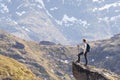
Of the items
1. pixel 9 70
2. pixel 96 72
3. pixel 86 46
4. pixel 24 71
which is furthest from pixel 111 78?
pixel 9 70

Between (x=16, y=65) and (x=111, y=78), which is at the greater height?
(x=16, y=65)

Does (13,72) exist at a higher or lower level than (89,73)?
higher

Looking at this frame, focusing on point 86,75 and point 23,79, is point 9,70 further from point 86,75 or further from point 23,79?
point 86,75

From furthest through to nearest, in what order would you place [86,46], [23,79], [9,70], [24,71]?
[9,70], [24,71], [23,79], [86,46]

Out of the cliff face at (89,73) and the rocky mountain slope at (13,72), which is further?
the rocky mountain slope at (13,72)

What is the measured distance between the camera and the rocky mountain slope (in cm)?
11829

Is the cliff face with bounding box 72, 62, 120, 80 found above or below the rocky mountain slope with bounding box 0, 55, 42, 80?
below

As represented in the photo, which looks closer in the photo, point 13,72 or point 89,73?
point 89,73

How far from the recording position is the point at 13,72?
131625 millimetres

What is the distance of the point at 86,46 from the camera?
58906 millimetres

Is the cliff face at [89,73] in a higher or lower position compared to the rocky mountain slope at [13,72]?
lower

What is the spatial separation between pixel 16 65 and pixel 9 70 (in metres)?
5.50

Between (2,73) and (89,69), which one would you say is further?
(2,73)

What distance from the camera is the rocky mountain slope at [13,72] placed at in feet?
388
